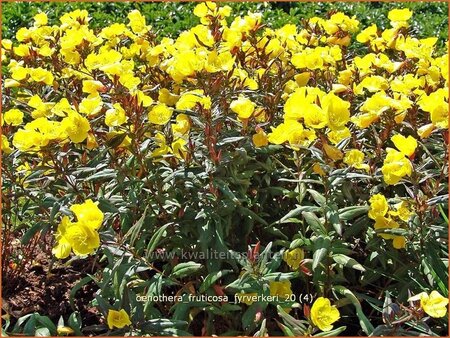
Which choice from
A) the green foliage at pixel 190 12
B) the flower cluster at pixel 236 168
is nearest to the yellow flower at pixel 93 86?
the flower cluster at pixel 236 168

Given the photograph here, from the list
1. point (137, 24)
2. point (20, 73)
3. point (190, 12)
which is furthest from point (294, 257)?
point (190, 12)

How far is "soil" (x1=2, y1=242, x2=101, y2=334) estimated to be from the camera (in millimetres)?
2994

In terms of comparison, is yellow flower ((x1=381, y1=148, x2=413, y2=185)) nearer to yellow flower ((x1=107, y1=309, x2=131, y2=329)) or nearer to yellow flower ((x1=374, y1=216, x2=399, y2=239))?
yellow flower ((x1=374, y1=216, x2=399, y2=239))

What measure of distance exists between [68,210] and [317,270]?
38.5 inches

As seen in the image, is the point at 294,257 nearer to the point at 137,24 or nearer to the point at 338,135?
the point at 338,135

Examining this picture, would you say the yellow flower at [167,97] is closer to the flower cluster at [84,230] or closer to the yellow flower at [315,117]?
the yellow flower at [315,117]

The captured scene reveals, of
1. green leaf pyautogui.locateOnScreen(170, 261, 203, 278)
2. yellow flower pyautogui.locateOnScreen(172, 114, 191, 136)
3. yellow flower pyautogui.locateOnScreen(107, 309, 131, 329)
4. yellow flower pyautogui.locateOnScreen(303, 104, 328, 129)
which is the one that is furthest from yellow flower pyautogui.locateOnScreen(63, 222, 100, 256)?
yellow flower pyautogui.locateOnScreen(303, 104, 328, 129)

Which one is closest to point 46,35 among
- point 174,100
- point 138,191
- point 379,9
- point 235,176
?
point 174,100

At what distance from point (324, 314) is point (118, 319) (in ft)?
2.36

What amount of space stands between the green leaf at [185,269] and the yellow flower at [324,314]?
48cm

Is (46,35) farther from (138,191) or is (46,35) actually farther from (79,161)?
(138,191)

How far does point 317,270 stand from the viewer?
257cm

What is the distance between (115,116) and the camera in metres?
2.55

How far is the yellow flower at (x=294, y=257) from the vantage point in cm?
258
